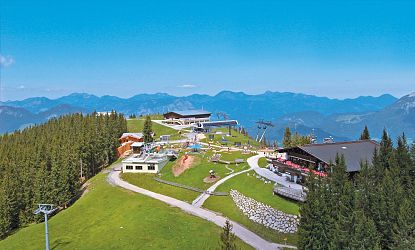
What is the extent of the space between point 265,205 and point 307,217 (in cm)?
2096

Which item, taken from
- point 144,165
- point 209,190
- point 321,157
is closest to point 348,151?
point 321,157

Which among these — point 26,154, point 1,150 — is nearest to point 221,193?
point 26,154

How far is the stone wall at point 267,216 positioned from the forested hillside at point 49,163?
45.0 metres

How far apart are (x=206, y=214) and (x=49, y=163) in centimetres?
5867

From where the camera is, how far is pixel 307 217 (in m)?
48.7

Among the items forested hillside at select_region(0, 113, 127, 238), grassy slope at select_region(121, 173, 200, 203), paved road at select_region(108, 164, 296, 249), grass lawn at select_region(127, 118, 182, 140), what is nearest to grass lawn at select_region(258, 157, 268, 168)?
grassy slope at select_region(121, 173, 200, 203)

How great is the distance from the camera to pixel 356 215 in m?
43.0

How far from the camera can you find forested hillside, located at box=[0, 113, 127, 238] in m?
88.5

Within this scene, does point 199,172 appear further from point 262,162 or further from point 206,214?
point 206,214

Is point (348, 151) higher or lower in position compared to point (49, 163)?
higher

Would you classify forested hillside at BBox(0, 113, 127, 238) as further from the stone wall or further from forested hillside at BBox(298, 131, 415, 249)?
forested hillside at BBox(298, 131, 415, 249)

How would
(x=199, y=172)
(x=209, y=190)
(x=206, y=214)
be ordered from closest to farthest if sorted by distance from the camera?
1. (x=206, y=214)
2. (x=209, y=190)
3. (x=199, y=172)

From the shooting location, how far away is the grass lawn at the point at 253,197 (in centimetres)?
6278

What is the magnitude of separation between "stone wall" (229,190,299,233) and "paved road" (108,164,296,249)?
11.7 ft
